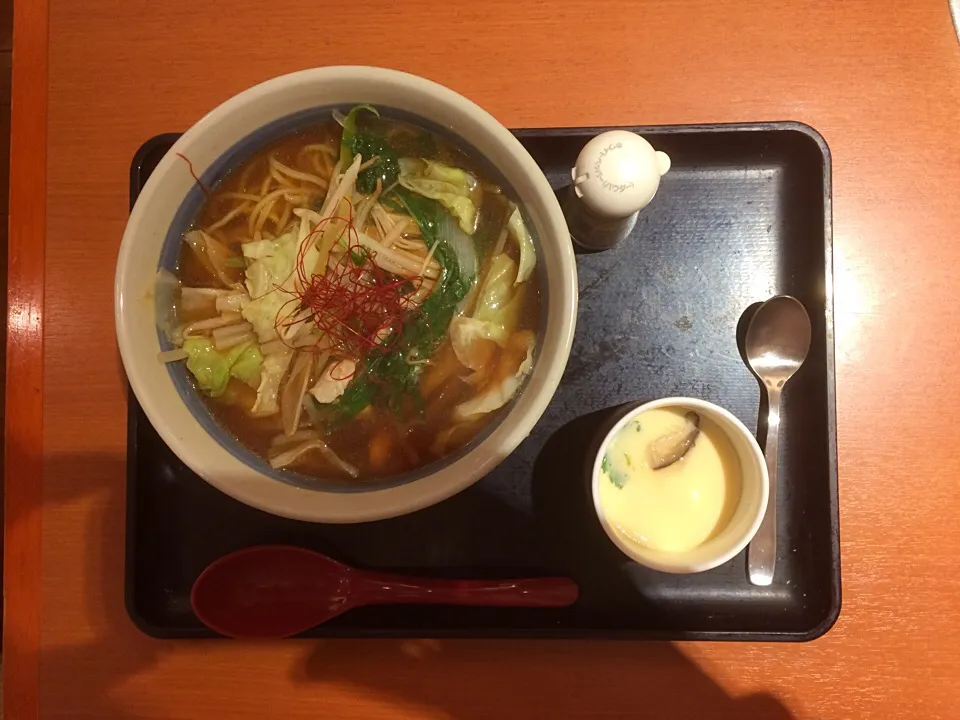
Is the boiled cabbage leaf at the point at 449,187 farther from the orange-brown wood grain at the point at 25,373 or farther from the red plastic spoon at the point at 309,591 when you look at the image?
the orange-brown wood grain at the point at 25,373

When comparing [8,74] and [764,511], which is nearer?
[764,511]

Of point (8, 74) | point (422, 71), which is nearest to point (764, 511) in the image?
point (422, 71)

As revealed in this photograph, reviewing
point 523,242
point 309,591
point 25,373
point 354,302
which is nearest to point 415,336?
point 354,302

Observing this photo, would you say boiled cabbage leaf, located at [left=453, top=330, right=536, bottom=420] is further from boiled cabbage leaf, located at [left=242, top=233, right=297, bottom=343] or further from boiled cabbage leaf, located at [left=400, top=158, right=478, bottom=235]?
boiled cabbage leaf, located at [left=242, top=233, right=297, bottom=343]

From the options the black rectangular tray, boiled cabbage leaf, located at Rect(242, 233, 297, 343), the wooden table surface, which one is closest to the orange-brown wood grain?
the wooden table surface

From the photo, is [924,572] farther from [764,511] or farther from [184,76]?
[184,76]
